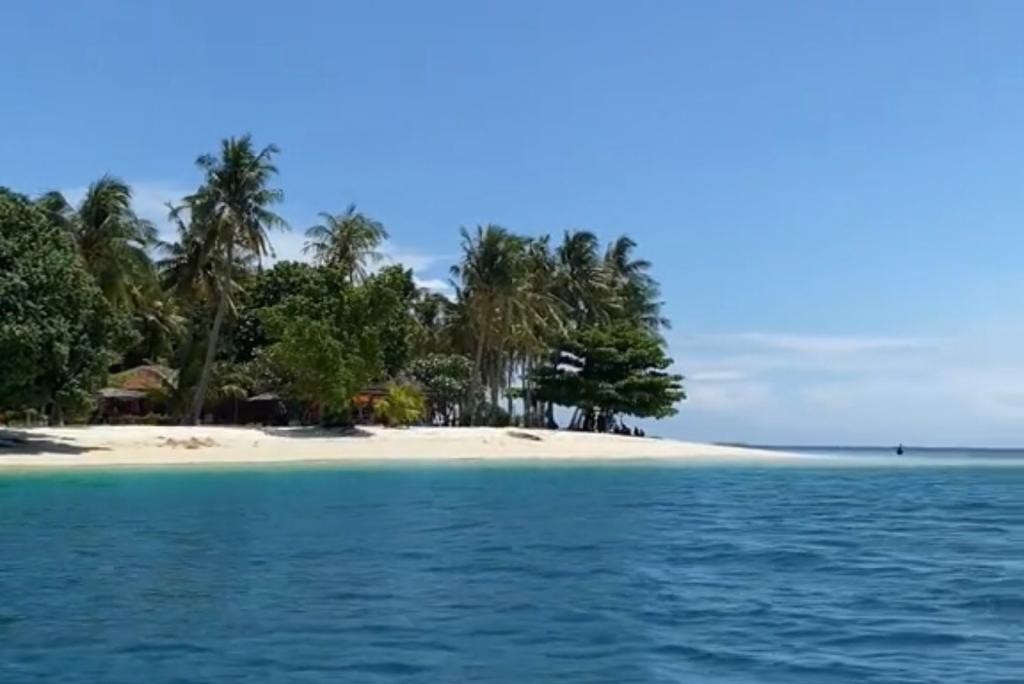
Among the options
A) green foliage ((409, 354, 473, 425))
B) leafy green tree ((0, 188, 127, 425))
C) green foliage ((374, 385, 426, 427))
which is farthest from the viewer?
green foliage ((409, 354, 473, 425))

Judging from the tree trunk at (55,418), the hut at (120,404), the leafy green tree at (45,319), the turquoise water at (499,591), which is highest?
the leafy green tree at (45,319)

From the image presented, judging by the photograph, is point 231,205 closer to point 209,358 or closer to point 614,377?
point 209,358

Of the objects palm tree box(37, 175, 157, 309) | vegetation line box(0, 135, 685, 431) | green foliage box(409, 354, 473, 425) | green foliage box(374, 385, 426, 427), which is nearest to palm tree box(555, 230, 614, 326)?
vegetation line box(0, 135, 685, 431)

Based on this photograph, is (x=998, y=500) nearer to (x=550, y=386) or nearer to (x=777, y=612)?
(x=777, y=612)

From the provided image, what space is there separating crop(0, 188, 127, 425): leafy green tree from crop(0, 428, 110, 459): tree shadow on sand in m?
1.43

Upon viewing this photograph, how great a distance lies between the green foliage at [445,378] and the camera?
7231 centimetres

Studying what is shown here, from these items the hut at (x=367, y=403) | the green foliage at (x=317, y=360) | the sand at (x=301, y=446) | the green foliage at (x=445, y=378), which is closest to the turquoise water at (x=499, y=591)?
the sand at (x=301, y=446)

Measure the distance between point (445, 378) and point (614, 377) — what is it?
1056 centimetres

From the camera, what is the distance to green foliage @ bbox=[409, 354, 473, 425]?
72.3 meters

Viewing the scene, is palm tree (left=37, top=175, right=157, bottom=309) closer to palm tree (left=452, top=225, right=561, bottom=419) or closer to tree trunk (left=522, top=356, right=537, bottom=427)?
palm tree (left=452, top=225, right=561, bottom=419)

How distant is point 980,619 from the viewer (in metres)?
12.3

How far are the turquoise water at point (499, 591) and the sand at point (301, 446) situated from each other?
14.7 m

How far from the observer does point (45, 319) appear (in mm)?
40250

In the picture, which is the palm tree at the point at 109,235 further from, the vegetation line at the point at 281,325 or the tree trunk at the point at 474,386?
the tree trunk at the point at 474,386
